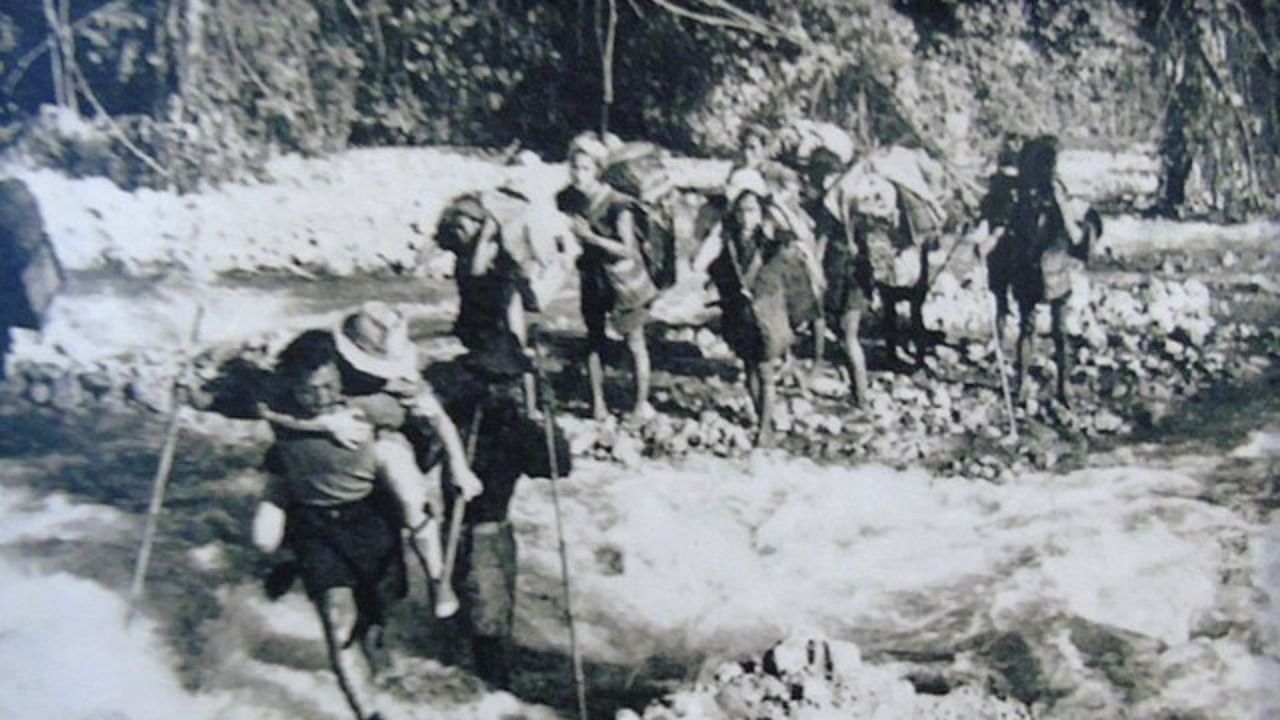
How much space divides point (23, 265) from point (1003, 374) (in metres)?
2.33

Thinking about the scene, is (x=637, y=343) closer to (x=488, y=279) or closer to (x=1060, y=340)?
(x=488, y=279)

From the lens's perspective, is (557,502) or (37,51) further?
(557,502)

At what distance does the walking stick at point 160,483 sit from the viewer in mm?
2334

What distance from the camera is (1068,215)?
286cm

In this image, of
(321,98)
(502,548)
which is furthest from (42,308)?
(502,548)

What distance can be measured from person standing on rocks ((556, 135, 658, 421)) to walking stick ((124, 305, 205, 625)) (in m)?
0.85

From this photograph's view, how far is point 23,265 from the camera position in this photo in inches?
95.2

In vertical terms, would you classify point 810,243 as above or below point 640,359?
above

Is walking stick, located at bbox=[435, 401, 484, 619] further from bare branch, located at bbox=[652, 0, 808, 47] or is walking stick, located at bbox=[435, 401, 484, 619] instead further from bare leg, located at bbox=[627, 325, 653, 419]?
bare branch, located at bbox=[652, 0, 808, 47]

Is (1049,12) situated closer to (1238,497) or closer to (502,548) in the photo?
(1238,497)

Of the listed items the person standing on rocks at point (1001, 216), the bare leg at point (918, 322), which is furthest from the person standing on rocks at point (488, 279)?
the person standing on rocks at point (1001, 216)

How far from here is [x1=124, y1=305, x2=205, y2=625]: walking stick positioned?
91.9 inches

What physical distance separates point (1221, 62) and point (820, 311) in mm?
1301

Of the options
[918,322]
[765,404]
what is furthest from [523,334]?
[918,322]
